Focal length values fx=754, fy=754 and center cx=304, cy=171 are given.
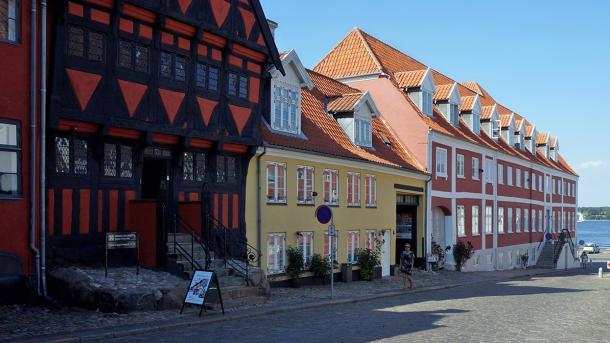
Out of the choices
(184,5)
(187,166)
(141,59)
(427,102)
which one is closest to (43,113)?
(141,59)

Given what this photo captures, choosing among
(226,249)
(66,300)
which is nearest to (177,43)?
(226,249)

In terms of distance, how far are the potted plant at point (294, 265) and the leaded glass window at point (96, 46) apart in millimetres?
9974

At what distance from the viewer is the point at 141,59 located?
1878cm

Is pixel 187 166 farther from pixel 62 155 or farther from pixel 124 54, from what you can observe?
pixel 62 155

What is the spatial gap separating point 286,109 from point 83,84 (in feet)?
33.5

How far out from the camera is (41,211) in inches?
627

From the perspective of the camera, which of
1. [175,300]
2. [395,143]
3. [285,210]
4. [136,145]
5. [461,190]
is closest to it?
[175,300]

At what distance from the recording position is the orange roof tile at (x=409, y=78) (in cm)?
3819

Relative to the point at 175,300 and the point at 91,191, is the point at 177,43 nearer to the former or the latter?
the point at 91,191

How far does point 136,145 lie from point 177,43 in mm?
3071

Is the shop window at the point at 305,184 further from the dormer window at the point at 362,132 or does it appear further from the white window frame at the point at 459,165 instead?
the white window frame at the point at 459,165

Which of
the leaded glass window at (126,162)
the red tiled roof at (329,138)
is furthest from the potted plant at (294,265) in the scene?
the leaded glass window at (126,162)

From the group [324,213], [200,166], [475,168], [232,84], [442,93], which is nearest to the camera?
[200,166]

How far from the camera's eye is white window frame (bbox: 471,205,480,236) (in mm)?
43781
